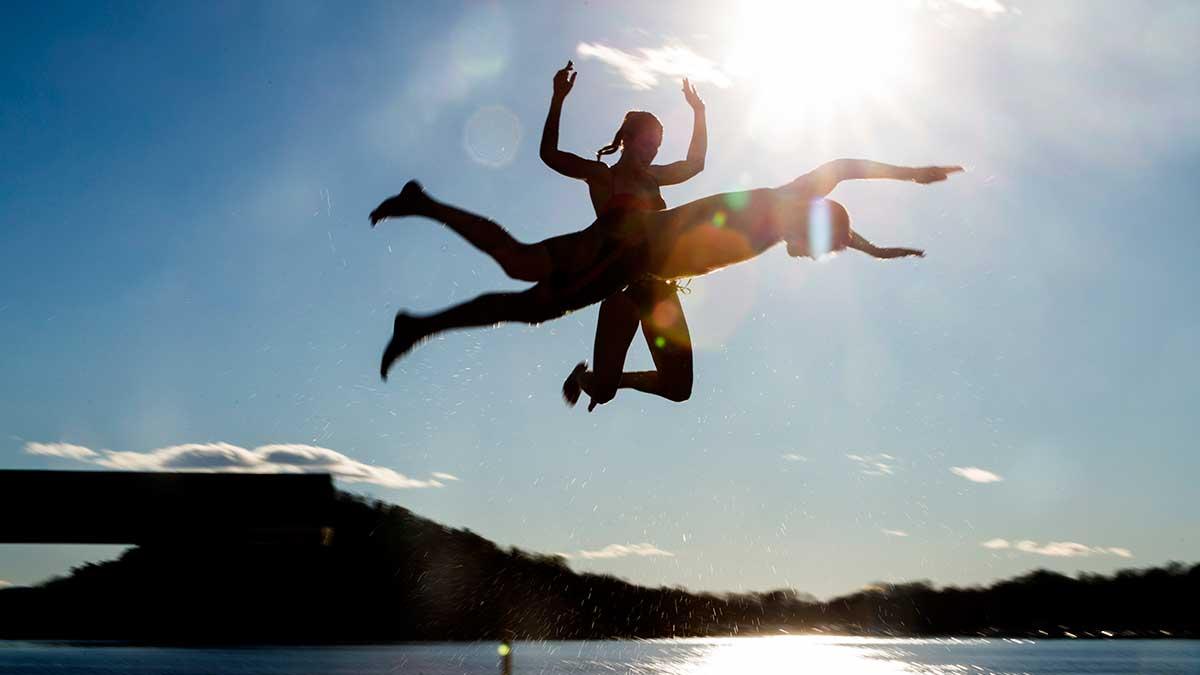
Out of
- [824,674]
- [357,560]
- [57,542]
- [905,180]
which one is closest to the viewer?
[905,180]

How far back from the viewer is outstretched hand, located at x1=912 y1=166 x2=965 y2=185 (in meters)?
8.16

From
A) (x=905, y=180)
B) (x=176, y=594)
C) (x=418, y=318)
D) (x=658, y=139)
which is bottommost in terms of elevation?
(x=418, y=318)

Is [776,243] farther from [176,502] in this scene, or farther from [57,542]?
[176,502]

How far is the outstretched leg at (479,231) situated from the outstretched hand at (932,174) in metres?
2.63

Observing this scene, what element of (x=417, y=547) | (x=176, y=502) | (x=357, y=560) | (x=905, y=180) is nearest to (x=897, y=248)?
(x=905, y=180)

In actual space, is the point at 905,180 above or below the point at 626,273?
above

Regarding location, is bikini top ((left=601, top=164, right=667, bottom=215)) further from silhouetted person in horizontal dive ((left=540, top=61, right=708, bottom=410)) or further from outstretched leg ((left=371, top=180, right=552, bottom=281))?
outstretched leg ((left=371, top=180, right=552, bottom=281))

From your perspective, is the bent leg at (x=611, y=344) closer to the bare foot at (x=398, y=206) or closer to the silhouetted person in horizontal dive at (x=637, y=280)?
the silhouetted person in horizontal dive at (x=637, y=280)

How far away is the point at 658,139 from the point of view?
9008 millimetres

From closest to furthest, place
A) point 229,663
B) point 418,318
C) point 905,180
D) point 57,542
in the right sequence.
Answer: point 905,180, point 418,318, point 57,542, point 229,663

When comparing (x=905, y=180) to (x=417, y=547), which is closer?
(x=905, y=180)

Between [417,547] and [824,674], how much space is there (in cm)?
6540

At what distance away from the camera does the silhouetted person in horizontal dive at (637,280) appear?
8.65m

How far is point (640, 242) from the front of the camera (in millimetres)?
8414
